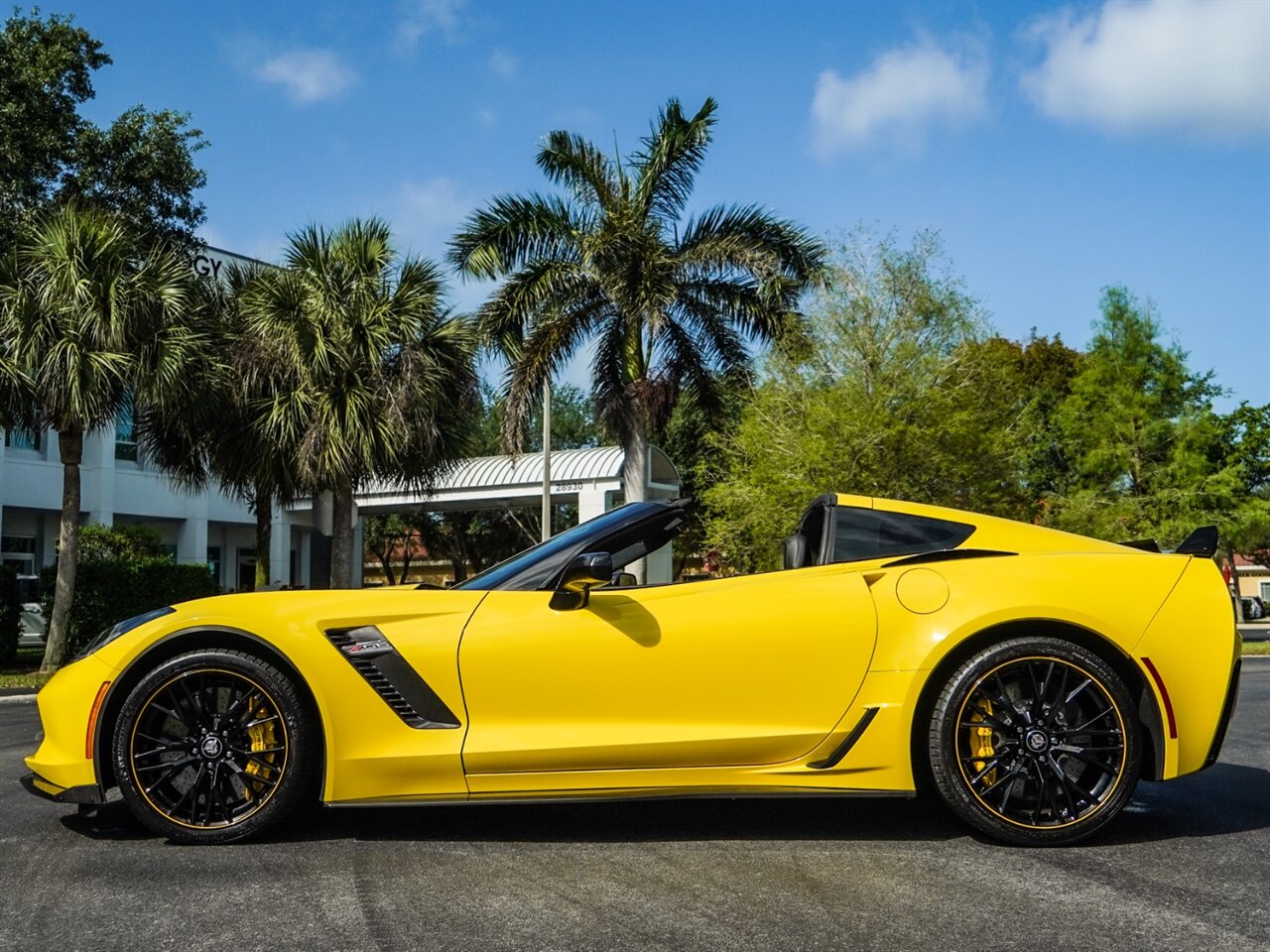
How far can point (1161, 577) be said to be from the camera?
4500 millimetres

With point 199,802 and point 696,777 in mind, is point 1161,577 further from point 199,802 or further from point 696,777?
point 199,802

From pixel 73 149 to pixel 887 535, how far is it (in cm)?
2390

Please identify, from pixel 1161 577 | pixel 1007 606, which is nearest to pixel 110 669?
pixel 1007 606

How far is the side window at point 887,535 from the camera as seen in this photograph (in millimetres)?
4707

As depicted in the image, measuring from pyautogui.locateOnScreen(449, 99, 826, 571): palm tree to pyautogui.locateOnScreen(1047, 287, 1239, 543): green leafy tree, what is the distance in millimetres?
13390

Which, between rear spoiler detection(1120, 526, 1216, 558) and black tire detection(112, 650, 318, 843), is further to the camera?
rear spoiler detection(1120, 526, 1216, 558)

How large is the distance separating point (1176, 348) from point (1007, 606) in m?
33.4

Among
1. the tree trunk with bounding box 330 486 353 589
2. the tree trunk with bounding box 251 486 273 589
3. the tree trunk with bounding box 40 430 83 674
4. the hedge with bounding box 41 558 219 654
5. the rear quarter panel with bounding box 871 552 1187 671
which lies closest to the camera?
the rear quarter panel with bounding box 871 552 1187 671

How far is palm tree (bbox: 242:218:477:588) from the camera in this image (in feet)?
66.6

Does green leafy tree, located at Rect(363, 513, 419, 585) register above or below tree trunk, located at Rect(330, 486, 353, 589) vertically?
above

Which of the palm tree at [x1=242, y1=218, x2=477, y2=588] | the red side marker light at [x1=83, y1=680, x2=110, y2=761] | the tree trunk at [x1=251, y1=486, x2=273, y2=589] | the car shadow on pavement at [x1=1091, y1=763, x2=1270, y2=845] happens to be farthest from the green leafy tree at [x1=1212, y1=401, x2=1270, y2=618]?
the red side marker light at [x1=83, y1=680, x2=110, y2=761]

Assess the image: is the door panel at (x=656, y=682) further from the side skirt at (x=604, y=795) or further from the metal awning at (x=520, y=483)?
the metal awning at (x=520, y=483)

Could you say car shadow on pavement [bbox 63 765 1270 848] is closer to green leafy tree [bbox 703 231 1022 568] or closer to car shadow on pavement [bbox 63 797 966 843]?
car shadow on pavement [bbox 63 797 966 843]

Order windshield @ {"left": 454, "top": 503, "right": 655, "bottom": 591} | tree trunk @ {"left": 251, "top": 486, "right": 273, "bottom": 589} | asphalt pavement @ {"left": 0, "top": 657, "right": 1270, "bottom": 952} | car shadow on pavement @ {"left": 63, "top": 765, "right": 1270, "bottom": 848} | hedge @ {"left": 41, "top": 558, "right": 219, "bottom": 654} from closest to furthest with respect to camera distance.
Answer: asphalt pavement @ {"left": 0, "top": 657, "right": 1270, "bottom": 952} < car shadow on pavement @ {"left": 63, "top": 765, "right": 1270, "bottom": 848} < windshield @ {"left": 454, "top": 503, "right": 655, "bottom": 591} < hedge @ {"left": 41, "top": 558, "right": 219, "bottom": 654} < tree trunk @ {"left": 251, "top": 486, "right": 273, "bottom": 589}
